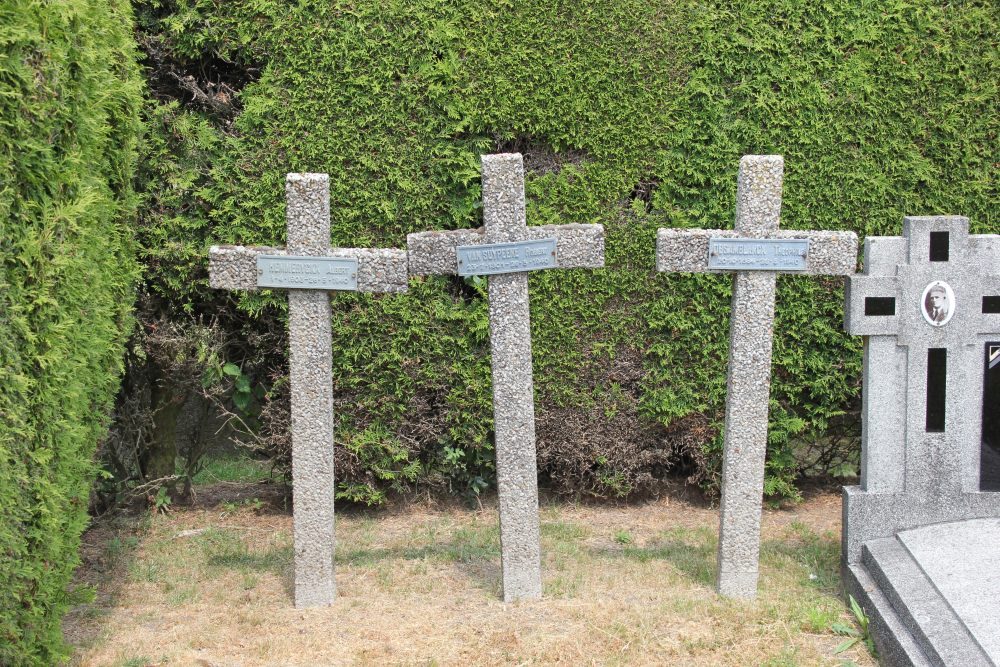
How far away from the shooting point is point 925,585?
4.45m

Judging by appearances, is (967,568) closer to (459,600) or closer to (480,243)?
(459,600)

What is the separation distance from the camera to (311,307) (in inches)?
190

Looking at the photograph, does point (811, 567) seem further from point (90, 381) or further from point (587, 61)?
point (90, 381)

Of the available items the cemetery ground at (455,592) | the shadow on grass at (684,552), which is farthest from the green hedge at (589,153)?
the shadow on grass at (684,552)

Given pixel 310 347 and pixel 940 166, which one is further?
pixel 940 166

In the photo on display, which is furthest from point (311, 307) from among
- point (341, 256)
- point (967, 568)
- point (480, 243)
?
point (967, 568)

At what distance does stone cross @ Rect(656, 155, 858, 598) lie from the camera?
4797 mm

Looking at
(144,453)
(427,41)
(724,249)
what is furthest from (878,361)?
(144,453)

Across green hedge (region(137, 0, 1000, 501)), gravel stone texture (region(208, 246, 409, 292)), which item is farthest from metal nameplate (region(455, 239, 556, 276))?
green hedge (region(137, 0, 1000, 501))

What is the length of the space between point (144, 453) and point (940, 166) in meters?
5.55

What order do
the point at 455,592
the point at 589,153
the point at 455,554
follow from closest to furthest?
the point at 455,592 → the point at 455,554 → the point at 589,153

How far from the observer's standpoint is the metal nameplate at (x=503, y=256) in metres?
4.75

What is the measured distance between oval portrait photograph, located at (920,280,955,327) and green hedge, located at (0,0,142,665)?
3.94m

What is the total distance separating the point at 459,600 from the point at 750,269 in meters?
2.17
